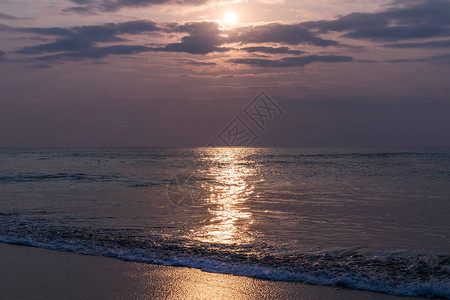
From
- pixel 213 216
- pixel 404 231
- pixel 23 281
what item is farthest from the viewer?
pixel 213 216

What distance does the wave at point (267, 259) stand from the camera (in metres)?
6.48

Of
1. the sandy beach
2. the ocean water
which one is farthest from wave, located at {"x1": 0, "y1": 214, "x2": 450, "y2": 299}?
the sandy beach

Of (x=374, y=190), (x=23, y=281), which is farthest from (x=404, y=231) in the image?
A: (x=374, y=190)

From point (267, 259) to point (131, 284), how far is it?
2728mm

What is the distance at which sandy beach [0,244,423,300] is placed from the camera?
19.2ft

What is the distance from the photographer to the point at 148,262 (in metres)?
7.66

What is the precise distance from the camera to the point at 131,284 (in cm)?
636

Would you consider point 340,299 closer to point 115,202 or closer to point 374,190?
point 115,202

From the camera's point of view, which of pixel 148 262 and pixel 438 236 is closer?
pixel 148 262

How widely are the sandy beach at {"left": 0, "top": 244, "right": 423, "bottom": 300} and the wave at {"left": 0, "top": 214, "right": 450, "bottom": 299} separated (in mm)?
333

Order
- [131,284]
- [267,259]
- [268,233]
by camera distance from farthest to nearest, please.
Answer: [268,233], [267,259], [131,284]

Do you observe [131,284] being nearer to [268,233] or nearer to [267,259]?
[267,259]

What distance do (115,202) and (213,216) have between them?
17.6ft

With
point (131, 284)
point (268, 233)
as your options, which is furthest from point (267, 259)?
point (131, 284)
